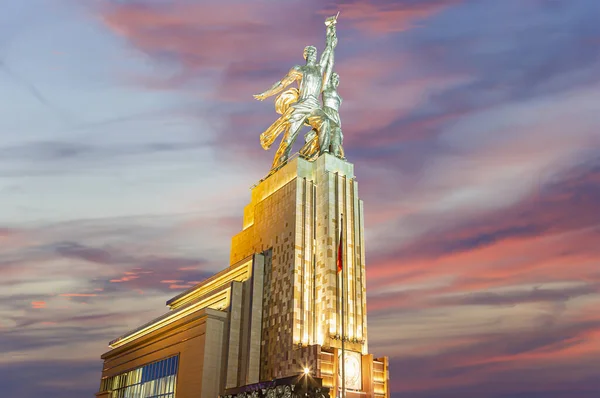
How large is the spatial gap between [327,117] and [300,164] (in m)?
Answer: 7.12

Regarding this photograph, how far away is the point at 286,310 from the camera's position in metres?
47.8

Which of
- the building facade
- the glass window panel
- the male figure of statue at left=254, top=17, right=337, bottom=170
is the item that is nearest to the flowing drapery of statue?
the male figure of statue at left=254, top=17, right=337, bottom=170

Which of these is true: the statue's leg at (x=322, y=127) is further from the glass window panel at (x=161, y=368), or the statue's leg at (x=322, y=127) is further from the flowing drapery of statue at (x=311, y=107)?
the glass window panel at (x=161, y=368)

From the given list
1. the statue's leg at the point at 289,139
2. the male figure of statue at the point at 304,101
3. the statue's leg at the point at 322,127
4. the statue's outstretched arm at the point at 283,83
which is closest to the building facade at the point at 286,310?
the statue's leg at the point at 289,139

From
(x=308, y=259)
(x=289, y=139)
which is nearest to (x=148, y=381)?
(x=308, y=259)

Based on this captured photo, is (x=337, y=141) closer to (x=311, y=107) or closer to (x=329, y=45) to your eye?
(x=311, y=107)

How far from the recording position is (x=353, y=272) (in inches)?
1982

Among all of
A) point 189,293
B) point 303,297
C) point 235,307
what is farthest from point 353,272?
point 189,293

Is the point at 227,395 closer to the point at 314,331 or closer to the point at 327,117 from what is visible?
the point at 314,331

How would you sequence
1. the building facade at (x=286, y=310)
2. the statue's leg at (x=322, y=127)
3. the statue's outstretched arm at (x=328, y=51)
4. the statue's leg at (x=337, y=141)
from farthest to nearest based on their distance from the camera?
1. the statue's outstretched arm at (x=328, y=51)
2. the statue's leg at (x=337, y=141)
3. the statue's leg at (x=322, y=127)
4. the building facade at (x=286, y=310)

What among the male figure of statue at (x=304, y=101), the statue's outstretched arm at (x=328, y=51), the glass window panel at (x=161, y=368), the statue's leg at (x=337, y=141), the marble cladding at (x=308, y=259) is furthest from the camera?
the statue's outstretched arm at (x=328, y=51)

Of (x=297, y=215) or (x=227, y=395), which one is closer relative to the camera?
(x=227, y=395)

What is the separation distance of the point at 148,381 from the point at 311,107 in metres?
30.6

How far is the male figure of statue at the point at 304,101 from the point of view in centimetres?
5809
